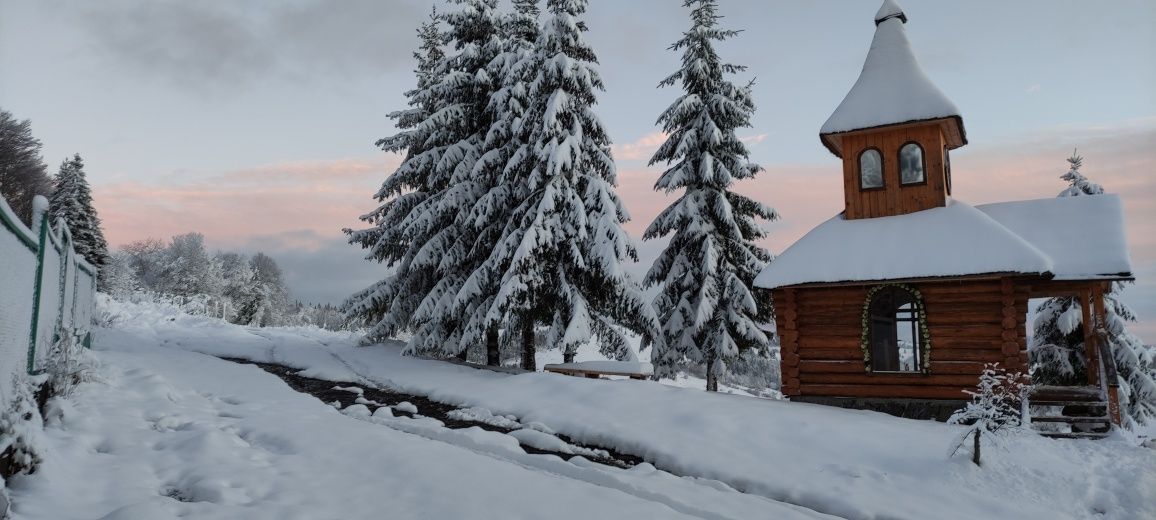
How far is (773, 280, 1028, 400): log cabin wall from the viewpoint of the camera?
12383 mm

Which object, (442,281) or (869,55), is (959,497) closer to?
(869,55)

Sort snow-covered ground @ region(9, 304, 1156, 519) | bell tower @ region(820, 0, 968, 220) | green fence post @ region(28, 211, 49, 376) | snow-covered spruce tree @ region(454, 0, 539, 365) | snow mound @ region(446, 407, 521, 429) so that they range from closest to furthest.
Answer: snow-covered ground @ region(9, 304, 1156, 519) → green fence post @ region(28, 211, 49, 376) → snow mound @ region(446, 407, 521, 429) → bell tower @ region(820, 0, 968, 220) → snow-covered spruce tree @ region(454, 0, 539, 365)

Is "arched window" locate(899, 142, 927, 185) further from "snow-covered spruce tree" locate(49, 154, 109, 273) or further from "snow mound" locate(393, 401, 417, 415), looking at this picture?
"snow-covered spruce tree" locate(49, 154, 109, 273)

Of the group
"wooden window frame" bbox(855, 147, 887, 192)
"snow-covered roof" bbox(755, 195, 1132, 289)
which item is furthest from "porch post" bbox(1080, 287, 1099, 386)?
"wooden window frame" bbox(855, 147, 887, 192)

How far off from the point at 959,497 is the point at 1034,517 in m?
0.78

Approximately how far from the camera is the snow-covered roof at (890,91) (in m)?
14.6

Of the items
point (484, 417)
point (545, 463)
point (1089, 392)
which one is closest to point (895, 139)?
point (1089, 392)

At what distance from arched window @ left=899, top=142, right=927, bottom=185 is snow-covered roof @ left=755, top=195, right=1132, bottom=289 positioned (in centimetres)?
87

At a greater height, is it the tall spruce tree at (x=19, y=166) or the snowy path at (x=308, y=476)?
the tall spruce tree at (x=19, y=166)

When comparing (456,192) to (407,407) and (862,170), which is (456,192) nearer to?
(407,407)

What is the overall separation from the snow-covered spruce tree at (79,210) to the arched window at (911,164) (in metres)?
43.4

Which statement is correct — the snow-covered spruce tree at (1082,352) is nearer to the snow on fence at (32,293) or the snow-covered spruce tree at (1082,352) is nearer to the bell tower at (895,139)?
the bell tower at (895,139)

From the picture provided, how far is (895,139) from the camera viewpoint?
14.9 meters

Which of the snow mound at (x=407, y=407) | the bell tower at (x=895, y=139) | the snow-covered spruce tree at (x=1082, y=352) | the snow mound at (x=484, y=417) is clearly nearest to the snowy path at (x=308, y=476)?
the snow mound at (x=484, y=417)
